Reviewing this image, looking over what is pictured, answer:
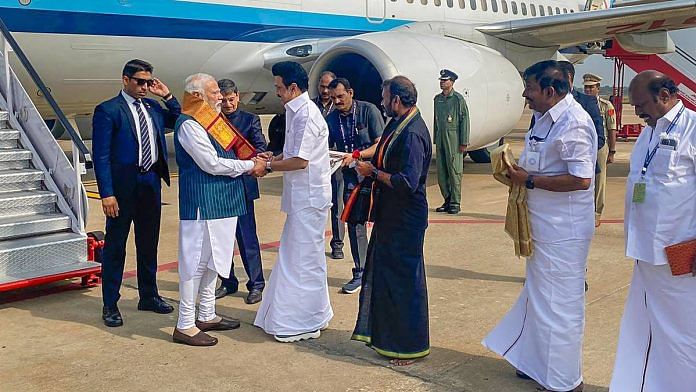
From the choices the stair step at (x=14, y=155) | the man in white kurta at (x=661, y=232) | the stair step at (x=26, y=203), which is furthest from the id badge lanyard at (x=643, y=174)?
the stair step at (x=14, y=155)

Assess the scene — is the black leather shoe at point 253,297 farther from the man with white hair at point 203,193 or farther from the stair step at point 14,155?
the stair step at point 14,155

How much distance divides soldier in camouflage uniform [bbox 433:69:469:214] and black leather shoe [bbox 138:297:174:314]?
13.0 ft

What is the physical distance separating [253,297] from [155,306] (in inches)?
25.4

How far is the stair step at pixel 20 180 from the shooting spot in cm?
547

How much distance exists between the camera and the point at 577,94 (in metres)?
6.09

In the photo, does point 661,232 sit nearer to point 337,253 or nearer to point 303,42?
point 337,253

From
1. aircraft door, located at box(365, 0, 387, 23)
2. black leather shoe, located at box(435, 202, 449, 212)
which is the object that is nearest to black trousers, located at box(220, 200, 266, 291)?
black leather shoe, located at box(435, 202, 449, 212)

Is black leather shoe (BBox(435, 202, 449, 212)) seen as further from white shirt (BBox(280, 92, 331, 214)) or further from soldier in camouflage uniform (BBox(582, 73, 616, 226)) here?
white shirt (BBox(280, 92, 331, 214))

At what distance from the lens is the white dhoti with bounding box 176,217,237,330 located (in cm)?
400

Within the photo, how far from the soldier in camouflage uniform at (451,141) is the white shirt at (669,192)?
4.97m

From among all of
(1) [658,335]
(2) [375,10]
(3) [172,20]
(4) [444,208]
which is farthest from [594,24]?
(1) [658,335]

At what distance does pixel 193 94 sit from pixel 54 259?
73.3 inches

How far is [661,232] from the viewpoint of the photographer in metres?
2.93

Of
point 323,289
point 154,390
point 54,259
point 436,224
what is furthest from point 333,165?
point 436,224
